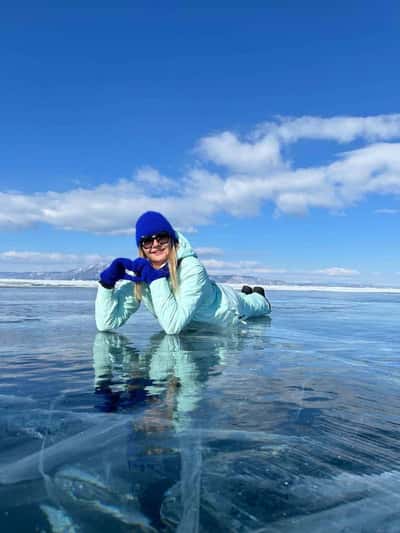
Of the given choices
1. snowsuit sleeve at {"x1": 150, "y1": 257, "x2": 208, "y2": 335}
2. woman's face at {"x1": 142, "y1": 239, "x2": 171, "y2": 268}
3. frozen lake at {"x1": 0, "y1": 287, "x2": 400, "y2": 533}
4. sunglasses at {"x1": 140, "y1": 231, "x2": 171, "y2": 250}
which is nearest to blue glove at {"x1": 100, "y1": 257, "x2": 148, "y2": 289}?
woman's face at {"x1": 142, "y1": 239, "x2": 171, "y2": 268}

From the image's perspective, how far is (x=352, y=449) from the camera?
1848mm

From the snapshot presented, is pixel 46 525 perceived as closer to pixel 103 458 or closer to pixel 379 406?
pixel 103 458

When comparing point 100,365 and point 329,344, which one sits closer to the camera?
point 100,365

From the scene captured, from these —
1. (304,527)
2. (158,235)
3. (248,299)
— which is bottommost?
(304,527)

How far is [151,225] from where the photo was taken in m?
5.02

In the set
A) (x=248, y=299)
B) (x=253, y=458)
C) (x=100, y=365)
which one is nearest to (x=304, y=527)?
(x=253, y=458)

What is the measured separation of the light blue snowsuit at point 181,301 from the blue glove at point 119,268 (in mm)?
281

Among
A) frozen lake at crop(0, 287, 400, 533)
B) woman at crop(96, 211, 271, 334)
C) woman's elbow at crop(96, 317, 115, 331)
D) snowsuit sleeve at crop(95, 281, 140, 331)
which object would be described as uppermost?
woman at crop(96, 211, 271, 334)

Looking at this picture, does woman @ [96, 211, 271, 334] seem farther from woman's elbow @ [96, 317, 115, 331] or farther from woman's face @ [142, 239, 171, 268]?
woman's elbow @ [96, 317, 115, 331]

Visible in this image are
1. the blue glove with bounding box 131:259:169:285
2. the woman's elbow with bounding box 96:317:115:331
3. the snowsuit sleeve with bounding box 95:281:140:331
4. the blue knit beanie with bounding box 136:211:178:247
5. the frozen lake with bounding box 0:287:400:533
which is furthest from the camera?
the woman's elbow with bounding box 96:317:115:331

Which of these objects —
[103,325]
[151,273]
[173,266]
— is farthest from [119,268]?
[103,325]

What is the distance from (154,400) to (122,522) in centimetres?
130

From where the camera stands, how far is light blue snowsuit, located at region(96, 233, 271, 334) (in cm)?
515

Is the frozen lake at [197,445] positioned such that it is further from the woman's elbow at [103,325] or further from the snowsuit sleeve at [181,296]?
the woman's elbow at [103,325]
